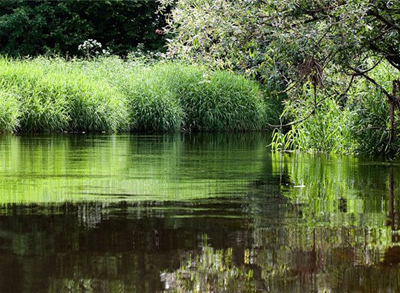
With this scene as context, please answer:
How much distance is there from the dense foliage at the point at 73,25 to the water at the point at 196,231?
28085mm

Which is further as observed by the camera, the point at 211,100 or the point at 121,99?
the point at 211,100

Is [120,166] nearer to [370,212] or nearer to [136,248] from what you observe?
[370,212]

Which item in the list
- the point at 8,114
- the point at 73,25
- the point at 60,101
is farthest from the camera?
the point at 73,25

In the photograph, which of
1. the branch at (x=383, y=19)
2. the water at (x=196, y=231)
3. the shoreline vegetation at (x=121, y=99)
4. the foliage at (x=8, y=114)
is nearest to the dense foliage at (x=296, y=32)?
the branch at (x=383, y=19)

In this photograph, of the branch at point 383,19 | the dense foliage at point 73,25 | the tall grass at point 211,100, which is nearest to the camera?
the branch at point 383,19

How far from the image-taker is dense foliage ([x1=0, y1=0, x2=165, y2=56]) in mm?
34688

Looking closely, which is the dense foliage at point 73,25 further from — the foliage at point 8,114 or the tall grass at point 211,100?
the foliage at point 8,114

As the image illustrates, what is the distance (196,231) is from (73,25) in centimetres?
3301

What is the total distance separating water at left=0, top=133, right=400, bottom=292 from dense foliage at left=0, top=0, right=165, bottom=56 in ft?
92.1

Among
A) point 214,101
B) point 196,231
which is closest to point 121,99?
point 214,101

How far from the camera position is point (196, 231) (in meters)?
3.62

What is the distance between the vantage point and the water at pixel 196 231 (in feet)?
8.52

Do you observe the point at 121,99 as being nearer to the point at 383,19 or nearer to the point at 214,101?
the point at 214,101

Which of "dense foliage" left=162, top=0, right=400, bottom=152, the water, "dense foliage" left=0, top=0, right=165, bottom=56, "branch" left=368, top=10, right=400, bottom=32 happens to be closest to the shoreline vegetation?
"dense foliage" left=162, top=0, right=400, bottom=152
